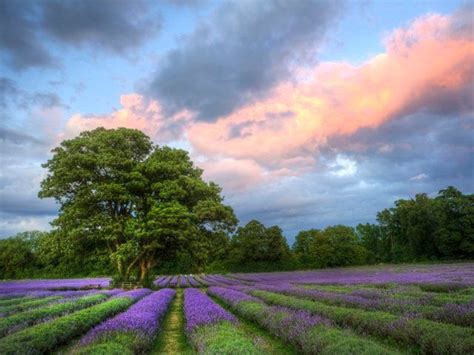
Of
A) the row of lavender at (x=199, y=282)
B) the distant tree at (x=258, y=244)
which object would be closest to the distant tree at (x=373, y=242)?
the distant tree at (x=258, y=244)

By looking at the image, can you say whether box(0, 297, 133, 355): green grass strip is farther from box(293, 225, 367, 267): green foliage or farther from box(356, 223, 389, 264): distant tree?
box(356, 223, 389, 264): distant tree

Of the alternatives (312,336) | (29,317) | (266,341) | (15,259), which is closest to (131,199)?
(29,317)

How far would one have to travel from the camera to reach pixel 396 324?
328 inches

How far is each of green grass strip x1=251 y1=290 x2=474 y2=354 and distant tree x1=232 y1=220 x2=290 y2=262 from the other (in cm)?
5803

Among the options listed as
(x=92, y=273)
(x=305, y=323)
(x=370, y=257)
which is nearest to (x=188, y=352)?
(x=305, y=323)

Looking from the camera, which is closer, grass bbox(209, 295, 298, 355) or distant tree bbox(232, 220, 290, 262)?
grass bbox(209, 295, 298, 355)

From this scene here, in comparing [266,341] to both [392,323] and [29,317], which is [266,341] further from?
[29,317]

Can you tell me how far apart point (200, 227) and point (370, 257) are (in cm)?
6717

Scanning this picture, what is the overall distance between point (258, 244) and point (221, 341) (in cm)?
6270

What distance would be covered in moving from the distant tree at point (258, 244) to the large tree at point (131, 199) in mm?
40094

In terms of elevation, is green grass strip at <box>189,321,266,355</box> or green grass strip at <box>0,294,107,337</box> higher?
green grass strip at <box>0,294,107,337</box>

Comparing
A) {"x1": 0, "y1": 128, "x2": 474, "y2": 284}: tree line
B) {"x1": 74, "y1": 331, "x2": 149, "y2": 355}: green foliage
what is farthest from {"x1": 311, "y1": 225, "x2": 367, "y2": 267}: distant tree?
{"x1": 74, "y1": 331, "x2": 149, "y2": 355}: green foliage

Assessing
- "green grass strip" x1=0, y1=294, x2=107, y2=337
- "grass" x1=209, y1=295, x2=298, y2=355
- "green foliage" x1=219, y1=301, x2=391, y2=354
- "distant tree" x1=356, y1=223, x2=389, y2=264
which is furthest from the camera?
"distant tree" x1=356, y1=223, x2=389, y2=264

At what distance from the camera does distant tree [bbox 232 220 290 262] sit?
68.8 m
